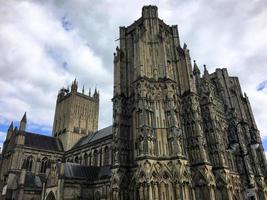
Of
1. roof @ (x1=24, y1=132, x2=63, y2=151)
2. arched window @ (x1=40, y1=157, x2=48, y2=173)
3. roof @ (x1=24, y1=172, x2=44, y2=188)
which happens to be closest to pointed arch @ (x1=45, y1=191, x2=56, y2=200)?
roof @ (x1=24, y1=172, x2=44, y2=188)

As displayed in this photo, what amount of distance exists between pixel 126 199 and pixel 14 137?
3801cm

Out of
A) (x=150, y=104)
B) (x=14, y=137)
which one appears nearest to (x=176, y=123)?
(x=150, y=104)

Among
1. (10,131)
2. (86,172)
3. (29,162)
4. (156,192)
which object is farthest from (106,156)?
(10,131)

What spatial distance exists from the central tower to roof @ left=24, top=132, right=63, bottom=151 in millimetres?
31992

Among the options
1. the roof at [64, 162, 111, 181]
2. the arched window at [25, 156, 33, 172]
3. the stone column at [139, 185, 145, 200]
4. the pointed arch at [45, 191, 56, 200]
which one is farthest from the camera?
the arched window at [25, 156, 33, 172]

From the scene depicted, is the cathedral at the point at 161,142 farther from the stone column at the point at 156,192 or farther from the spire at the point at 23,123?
the spire at the point at 23,123

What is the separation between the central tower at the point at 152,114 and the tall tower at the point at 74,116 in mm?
33728

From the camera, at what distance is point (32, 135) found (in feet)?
179

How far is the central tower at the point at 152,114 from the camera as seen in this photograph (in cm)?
2170

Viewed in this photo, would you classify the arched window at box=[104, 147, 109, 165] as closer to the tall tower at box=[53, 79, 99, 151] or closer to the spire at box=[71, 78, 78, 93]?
the tall tower at box=[53, 79, 99, 151]

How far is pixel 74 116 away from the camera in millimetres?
62375

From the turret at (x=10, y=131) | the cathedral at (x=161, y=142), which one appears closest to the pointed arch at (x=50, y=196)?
the cathedral at (x=161, y=142)

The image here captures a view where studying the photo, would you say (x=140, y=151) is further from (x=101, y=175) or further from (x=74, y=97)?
(x=74, y=97)

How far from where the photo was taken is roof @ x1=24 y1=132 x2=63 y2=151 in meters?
51.5
